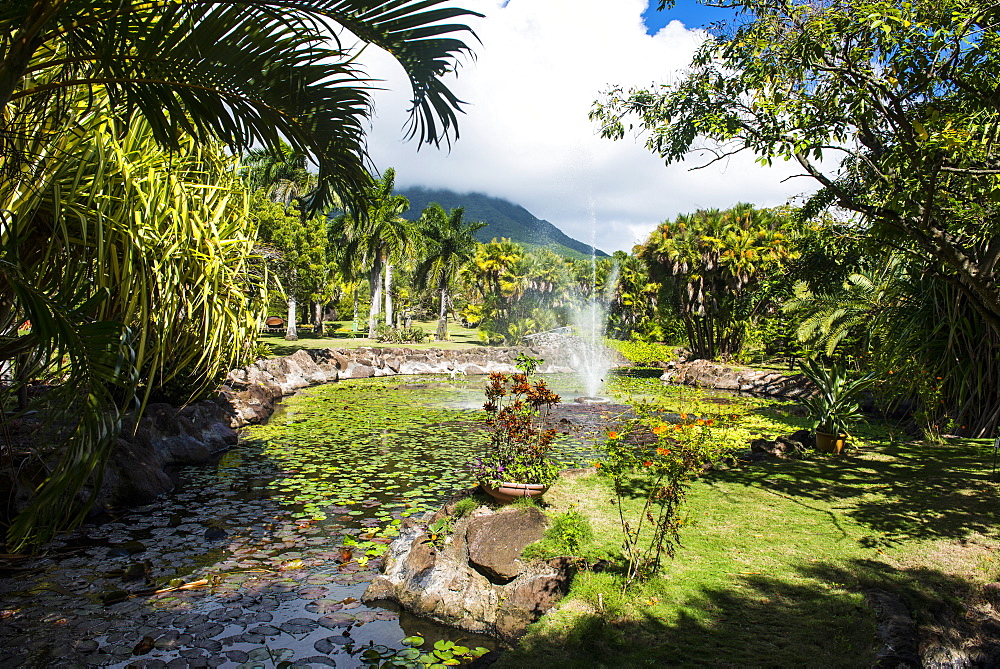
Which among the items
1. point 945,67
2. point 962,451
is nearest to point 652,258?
point 962,451

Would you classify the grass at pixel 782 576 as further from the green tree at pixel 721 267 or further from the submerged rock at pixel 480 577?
the green tree at pixel 721 267

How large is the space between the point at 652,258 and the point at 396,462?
2166 cm

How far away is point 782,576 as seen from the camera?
4.09 metres

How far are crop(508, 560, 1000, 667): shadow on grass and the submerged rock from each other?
0.75ft

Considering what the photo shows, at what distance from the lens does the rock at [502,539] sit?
4363 millimetres

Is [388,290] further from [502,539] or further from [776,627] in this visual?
[776,627]

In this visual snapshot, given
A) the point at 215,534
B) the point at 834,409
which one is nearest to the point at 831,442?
the point at 834,409

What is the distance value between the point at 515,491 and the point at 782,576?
7.63ft

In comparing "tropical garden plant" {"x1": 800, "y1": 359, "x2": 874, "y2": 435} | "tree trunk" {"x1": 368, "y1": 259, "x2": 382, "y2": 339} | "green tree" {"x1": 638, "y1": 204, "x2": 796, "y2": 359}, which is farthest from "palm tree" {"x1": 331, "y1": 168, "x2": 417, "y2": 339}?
"tropical garden plant" {"x1": 800, "y1": 359, "x2": 874, "y2": 435}

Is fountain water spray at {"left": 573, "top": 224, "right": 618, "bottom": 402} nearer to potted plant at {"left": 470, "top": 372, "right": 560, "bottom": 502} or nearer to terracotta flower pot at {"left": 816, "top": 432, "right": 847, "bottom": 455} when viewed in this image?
terracotta flower pot at {"left": 816, "top": 432, "right": 847, "bottom": 455}

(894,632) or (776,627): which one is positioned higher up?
(894,632)

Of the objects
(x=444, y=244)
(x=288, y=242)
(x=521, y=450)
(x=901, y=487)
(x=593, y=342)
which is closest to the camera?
(x=521, y=450)

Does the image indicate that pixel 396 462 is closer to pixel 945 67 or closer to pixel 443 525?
pixel 443 525

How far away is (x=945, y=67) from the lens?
16.5ft
